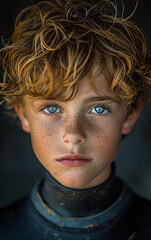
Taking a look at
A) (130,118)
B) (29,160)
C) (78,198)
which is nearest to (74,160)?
(78,198)

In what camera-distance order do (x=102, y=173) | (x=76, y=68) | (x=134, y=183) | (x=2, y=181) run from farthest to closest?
(x=134, y=183), (x=2, y=181), (x=102, y=173), (x=76, y=68)

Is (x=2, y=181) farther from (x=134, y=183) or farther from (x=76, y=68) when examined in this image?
(x=76, y=68)

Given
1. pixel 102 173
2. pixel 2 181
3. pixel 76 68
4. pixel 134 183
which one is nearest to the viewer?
pixel 76 68

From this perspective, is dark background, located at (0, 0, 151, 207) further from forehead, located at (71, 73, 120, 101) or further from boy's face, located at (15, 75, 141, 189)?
forehead, located at (71, 73, 120, 101)

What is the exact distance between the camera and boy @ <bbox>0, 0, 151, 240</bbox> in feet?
3.36

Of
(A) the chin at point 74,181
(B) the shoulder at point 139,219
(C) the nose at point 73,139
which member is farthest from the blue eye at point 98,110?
(B) the shoulder at point 139,219

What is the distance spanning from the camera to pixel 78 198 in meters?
1.14

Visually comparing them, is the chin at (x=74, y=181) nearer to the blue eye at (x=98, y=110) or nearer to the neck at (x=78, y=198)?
the neck at (x=78, y=198)

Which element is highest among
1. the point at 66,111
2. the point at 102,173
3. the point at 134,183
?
the point at 66,111

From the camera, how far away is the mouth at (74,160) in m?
1.03

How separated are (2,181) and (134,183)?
31.6 inches

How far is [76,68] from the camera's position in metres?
1.01

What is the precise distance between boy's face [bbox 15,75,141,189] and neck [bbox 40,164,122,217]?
0.25 feet

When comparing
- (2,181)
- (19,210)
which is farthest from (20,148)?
(19,210)
